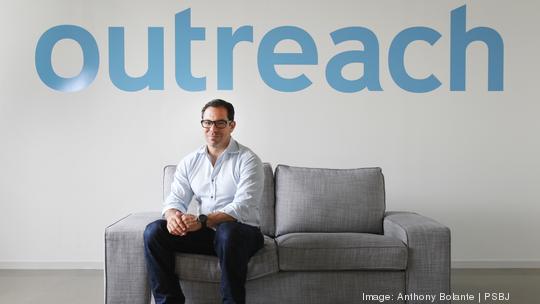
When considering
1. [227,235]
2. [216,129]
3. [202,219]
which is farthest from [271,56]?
[227,235]

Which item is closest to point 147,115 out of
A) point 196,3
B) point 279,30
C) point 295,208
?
point 196,3

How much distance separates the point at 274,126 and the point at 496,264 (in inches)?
81.9

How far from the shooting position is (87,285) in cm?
384

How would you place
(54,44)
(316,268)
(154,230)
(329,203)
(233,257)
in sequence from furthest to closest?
1. (54,44)
2. (329,203)
3. (316,268)
4. (154,230)
5. (233,257)

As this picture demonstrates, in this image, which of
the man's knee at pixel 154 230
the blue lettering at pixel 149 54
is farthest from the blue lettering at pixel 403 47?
the man's knee at pixel 154 230

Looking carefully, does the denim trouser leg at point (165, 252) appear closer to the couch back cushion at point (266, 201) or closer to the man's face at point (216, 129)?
the man's face at point (216, 129)

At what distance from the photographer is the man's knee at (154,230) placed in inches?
114

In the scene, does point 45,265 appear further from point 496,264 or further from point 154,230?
point 496,264

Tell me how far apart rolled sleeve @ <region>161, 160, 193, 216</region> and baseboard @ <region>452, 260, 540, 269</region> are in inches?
92.2

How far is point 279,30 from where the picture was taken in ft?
14.2

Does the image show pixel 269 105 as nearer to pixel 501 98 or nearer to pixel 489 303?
pixel 501 98

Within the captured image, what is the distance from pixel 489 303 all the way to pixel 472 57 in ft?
6.46

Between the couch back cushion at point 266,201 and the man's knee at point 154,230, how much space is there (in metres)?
0.63

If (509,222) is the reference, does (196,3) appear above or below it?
above
